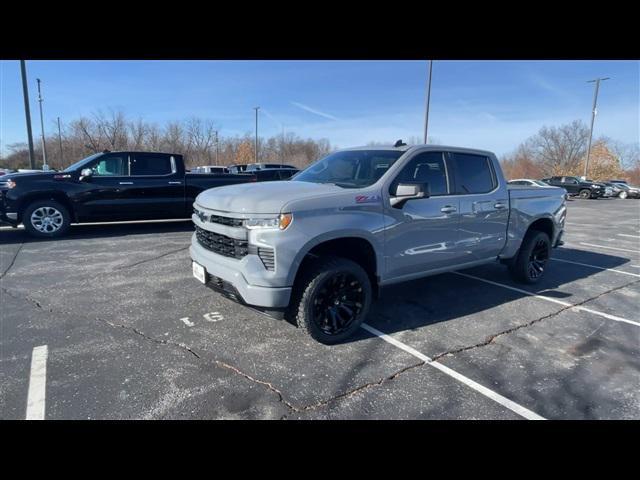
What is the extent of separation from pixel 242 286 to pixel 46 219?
276 inches

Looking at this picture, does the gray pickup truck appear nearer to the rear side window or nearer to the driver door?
the driver door

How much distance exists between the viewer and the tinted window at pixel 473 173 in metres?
4.56

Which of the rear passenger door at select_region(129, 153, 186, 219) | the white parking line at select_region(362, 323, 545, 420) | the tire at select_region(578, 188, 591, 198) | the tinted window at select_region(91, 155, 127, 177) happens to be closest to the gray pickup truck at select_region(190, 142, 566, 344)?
the white parking line at select_region(362, 323, 545, 420)

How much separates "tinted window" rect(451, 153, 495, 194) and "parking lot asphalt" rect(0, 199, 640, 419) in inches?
59.2

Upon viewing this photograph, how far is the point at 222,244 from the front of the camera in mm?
3484

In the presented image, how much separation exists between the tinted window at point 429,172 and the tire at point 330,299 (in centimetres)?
123

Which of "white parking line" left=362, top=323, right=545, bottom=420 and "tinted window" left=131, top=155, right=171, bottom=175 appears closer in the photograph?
"white parking line" left=362, top=323, right=545, bottom=420

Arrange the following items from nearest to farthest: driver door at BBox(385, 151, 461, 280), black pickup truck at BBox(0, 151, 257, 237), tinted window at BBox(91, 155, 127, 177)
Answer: driver door at BBox(385, 151, 461, 280)
black pickup truck at BBox(0, 151, 257, 237)
tinted window at BBox(91, 155, 127, 177)

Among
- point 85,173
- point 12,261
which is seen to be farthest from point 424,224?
point 85,173

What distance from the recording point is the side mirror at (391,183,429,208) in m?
3.52

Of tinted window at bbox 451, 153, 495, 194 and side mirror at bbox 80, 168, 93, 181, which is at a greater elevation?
A: tinted window at bbox 451, 153, 495, 194
